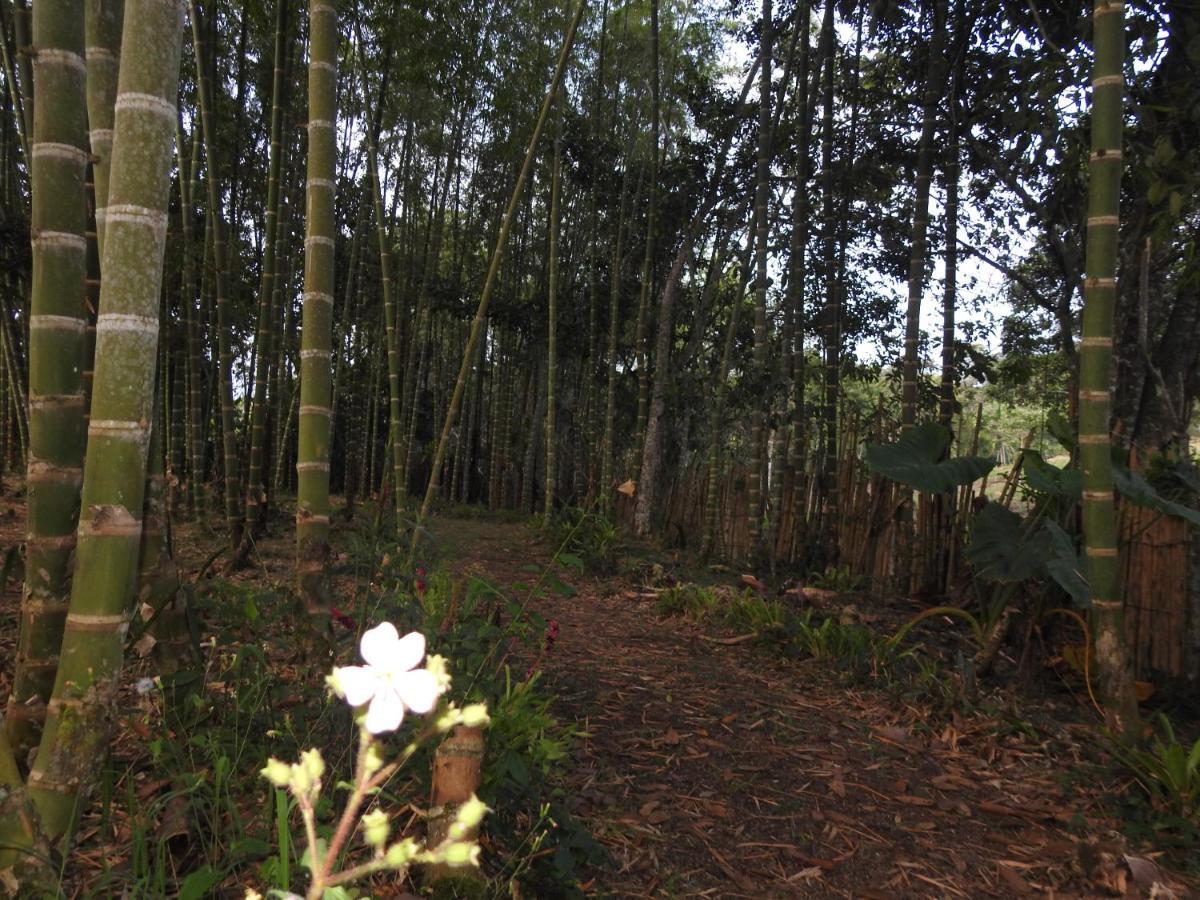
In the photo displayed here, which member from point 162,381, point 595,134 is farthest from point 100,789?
point 595,134

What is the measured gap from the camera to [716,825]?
1.84m

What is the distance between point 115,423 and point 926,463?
3.19m

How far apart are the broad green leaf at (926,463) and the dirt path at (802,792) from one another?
0.90 m

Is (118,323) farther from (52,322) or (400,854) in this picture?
(400,854)

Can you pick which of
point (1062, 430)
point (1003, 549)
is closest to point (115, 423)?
point (1003, 549)

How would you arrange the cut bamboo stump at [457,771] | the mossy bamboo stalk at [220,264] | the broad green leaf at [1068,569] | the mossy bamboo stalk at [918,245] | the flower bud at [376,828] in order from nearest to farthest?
1. the flower bud at [376,828]
2. the cut bamboo stump at [457,771]
3. the broad green leaf at [1068,569]
4. the mossy bamboo stalk at [220,264]
5. the mossy bamboo stalk at [918,245]

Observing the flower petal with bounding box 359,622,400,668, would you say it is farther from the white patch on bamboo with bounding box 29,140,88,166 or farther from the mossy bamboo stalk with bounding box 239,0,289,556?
the mossy bamboo stalk with bounding box 239,0,289,556

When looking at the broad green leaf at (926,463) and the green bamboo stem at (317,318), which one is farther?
the broad green leaf at (926,463)

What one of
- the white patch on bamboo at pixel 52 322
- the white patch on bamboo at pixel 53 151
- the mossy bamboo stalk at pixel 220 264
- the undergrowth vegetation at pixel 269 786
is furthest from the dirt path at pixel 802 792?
the mossy bamboo stalk at pixel 220 264

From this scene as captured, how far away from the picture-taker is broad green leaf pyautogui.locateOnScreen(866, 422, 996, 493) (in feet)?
10.5

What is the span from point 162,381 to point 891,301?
7796mm

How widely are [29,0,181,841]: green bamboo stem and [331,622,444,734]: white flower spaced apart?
2.46 feet

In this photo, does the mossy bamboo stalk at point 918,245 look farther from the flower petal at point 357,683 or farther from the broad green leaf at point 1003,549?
the flower petal at point 357,683

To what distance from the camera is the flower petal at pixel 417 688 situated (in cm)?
48
